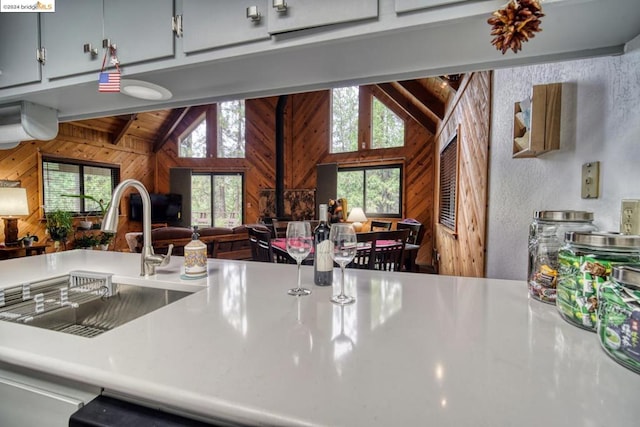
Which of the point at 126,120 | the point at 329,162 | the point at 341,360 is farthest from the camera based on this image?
the point at 329,162

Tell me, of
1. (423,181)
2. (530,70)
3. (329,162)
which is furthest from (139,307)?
(329,162)

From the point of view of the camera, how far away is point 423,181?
606 cm

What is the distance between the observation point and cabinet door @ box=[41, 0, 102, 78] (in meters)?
1.22

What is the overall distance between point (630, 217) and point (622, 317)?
0.38 m

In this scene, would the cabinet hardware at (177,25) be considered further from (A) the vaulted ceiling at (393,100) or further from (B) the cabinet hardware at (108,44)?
(A) the vaulted ceiling at (393,100)

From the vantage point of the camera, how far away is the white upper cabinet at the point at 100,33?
1.11m

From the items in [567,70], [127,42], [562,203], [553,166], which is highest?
[127,42]

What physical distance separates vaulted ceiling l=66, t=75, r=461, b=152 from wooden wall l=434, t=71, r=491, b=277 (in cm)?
64

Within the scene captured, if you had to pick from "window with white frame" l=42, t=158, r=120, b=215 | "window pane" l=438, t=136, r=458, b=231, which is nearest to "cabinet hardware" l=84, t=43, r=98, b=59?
"window pane" l=438, t=136, r=458, b=231

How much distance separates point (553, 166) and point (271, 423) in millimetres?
1421

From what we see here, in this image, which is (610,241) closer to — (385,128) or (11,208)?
(11,208)

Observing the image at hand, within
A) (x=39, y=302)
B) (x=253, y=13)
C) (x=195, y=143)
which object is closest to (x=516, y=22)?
(x=253, y=13)

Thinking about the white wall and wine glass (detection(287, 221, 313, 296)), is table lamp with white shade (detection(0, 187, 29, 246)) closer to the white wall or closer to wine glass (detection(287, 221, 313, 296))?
wine glass (detection(287, 221, 313, 296))

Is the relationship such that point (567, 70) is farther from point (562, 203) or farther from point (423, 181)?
point (423, 181)
